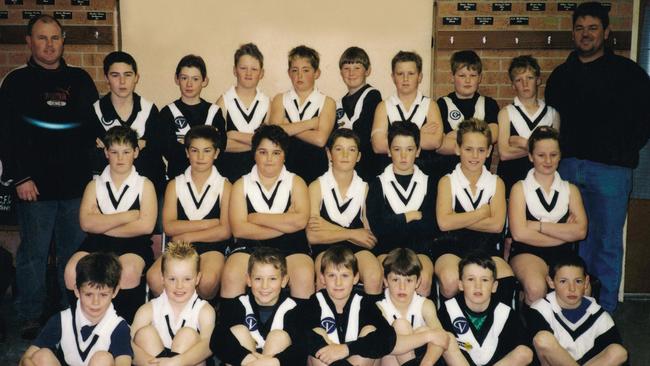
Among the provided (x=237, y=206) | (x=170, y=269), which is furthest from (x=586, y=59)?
(x=170, y=269)

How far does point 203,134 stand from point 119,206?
2.05 ft

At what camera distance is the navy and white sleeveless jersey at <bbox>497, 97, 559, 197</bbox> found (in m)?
4.45

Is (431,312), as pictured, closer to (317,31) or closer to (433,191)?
(433,191)

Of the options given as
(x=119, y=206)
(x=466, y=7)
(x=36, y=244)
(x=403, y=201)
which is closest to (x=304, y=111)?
(x=403, y=201)

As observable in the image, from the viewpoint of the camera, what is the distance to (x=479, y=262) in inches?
138

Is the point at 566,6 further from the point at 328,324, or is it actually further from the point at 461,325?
the point at 328,324

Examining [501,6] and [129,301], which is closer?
[129,301]

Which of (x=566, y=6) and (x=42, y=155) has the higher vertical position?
(x=566, y=6)

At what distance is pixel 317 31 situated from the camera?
5.35 meters

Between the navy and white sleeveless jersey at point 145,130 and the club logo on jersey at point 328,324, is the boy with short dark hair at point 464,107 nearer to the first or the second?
the club logo on jersey at point 328,324

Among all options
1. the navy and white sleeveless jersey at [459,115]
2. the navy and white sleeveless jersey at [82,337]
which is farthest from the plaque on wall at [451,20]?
the navy and white sleeveless jersey at [82,337]

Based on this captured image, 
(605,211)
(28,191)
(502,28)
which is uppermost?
(502,28)

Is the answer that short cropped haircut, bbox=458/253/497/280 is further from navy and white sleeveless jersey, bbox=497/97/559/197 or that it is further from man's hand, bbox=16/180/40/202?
man's hand, bbox=16/180/40/202

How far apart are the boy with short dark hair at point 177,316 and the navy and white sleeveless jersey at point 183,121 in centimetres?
104
